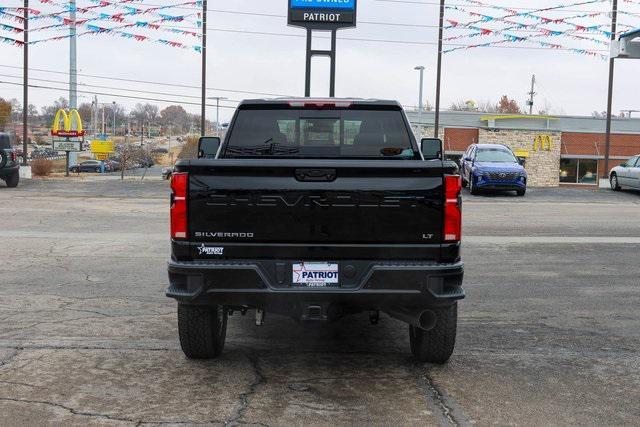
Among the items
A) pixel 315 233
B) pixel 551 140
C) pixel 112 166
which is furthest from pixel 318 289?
pixel 112 166

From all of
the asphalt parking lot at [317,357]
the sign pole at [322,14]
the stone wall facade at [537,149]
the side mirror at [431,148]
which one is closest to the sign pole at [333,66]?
the sign pole at [322,14]

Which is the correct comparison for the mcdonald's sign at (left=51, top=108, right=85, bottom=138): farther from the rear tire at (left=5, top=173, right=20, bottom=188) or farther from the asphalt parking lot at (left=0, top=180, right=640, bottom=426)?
the asphalt parking lot at (left=0, top=180, right=640, bottom=426)

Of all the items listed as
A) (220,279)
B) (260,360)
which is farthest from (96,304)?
(220,279)

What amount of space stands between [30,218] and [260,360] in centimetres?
1210

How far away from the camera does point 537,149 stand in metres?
49.0

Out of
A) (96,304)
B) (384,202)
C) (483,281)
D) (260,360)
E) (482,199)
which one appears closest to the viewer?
(384,202)

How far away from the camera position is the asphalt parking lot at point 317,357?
15.2 ft

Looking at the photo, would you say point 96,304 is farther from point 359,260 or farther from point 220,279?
point 359,260

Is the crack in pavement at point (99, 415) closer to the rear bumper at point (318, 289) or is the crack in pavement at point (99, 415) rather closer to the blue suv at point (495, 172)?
the rear bumper at point (318, 289)

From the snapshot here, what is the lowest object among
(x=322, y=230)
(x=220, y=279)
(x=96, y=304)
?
(x=96, y=304)

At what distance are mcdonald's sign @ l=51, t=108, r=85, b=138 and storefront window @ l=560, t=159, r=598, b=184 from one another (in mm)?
32325

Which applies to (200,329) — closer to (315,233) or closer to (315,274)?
(315,274)

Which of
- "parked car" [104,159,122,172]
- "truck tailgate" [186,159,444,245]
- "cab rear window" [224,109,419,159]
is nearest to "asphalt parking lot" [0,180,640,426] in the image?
"truck tailgate" [186,159,444,245]

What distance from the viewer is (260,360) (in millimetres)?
5797
